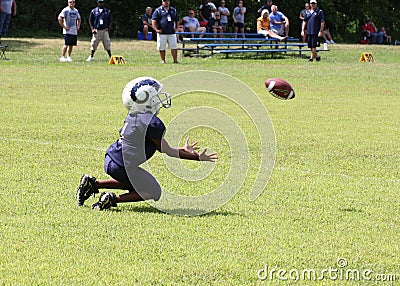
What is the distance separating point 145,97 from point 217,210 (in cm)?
112

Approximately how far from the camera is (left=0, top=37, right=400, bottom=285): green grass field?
17.2 feet

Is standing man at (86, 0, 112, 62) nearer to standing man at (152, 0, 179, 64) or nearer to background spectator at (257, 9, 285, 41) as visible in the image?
standing man at (152, 0, 179, 64)

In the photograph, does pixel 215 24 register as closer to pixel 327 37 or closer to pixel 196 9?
pixel 196 9

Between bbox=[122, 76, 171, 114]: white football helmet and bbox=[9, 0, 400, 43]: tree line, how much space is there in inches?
1239

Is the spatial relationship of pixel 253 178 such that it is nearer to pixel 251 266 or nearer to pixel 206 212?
pixel 206 212

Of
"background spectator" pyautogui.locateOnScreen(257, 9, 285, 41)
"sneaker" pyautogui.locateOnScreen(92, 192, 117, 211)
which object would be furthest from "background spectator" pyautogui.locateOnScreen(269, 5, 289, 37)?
"sneaker" pyautogui.locateOnScreen(92, 192, 117, 211)

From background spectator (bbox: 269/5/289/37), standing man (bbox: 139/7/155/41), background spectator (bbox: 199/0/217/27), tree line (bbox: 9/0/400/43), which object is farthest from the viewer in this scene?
tree line (bbox: 9/0/400/43)

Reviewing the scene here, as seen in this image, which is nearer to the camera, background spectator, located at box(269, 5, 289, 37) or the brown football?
the brown football

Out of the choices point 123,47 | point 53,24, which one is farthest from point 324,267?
point 53,24

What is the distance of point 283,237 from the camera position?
600cm

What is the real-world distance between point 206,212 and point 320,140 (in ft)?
15.3

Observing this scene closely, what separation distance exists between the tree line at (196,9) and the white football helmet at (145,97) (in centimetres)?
3146

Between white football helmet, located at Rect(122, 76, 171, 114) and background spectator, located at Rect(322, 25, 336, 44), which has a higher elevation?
white football helmet, located at Rect(122, 76, 171, 114)

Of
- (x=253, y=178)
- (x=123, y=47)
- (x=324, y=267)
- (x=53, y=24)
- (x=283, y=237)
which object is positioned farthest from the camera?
(x=53, y=24)
